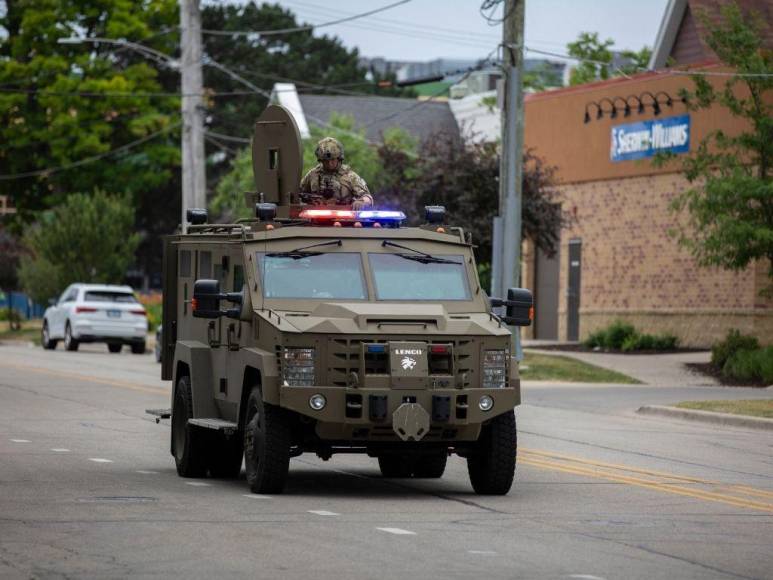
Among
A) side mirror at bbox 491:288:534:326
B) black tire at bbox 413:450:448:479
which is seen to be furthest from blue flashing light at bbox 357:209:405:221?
black tire at bbox 413:450:448:479

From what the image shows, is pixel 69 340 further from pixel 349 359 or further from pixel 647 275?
pixel 349 359

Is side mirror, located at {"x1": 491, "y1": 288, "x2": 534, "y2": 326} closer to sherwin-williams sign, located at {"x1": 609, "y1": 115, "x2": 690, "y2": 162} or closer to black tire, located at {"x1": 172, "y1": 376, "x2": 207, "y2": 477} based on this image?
black tire, located at {"x1": 172, "y1": 376, "x2": 207, "y2": 477}

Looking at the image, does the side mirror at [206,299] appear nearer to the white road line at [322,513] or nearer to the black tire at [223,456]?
the black tire at [223,456]

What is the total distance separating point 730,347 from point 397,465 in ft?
64.4

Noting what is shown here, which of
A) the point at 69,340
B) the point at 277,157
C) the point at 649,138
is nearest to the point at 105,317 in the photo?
the point at 69,340

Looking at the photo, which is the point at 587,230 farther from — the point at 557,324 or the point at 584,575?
the point at 584,575

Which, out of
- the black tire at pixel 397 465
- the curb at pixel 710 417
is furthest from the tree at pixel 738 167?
the black tire at pixel 397 465

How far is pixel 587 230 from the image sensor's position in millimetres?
43844

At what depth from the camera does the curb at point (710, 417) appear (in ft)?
76.0

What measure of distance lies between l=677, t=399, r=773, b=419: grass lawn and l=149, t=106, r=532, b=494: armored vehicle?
31.0 feet

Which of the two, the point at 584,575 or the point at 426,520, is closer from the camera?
the point at 584,575

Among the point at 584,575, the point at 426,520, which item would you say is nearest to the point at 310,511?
the point at 426,520

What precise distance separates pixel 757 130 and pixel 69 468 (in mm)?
20247

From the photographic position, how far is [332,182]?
54.4 ft
